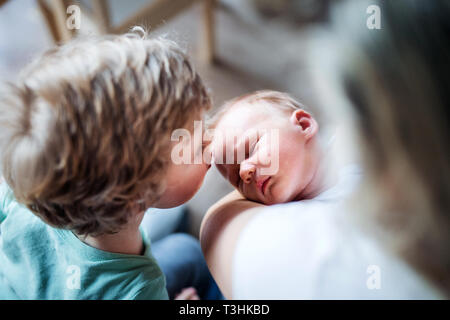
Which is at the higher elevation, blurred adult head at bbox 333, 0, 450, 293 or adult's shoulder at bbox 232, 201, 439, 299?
blurred adult head at bbox 333, 0, 450, 293

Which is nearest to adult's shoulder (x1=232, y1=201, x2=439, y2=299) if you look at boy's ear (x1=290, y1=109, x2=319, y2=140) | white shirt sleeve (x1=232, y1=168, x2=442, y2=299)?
white shirt sleeve (x1=232, y1=168, x2=442, y2=299)

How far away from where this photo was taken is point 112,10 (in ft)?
1.39

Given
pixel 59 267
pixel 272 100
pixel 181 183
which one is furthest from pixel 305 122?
pixel 59 267

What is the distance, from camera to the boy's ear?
0.41m

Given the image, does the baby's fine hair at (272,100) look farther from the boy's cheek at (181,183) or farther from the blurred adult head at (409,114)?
the blurred adult head at (409,114)

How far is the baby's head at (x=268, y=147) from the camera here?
1.25 ft

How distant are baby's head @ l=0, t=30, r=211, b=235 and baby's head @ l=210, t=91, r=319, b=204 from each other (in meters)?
0.07

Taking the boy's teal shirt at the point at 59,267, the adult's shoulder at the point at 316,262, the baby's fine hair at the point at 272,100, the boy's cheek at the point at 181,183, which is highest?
the baby's fine hair at the point at 272,100

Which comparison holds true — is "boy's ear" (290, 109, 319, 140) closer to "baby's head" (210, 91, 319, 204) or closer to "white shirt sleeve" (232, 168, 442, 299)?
"baby's head" (210, 91, 319, 204)

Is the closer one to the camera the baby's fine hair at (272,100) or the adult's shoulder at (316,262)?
the adult's shoulder at (316,262)

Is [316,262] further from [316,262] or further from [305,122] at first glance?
[305,122]

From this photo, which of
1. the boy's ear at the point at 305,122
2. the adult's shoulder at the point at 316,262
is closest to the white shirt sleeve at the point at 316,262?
the adult's shoulder at the point at 316,262
